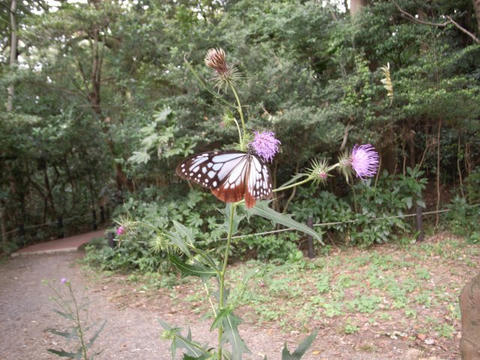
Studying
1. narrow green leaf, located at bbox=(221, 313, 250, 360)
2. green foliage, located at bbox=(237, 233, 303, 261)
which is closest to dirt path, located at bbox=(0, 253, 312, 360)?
green foliage, located at bbox=(237, 233, 303, 261)

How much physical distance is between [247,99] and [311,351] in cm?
389

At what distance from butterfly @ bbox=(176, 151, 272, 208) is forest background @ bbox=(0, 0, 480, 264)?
3764 mm

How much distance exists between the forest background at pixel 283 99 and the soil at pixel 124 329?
975 mm

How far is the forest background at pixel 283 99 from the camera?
5879mm

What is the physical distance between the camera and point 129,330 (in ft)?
13.0

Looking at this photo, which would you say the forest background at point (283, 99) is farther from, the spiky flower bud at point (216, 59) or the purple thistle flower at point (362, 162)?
the purple thistle flower at point (362, 162)

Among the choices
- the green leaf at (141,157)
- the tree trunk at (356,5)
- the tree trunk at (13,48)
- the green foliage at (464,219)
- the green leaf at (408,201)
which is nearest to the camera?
the green leaf at (141,157)

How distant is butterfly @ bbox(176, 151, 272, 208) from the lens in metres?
1.11

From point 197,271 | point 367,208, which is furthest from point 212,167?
point 367,208

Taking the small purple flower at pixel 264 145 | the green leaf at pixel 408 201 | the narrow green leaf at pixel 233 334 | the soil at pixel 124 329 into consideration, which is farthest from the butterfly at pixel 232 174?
the green leaf at pixel 408 201

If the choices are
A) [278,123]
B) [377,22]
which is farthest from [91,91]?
[377,22]

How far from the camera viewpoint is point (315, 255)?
238 inches

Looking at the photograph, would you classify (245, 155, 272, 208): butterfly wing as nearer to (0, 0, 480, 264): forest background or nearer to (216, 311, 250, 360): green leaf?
(216, 311, 250, 360): green leaf

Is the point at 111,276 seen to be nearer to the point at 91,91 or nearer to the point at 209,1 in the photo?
the point at 91,91
